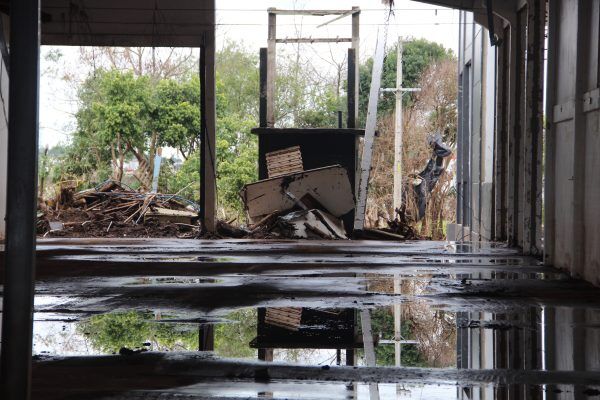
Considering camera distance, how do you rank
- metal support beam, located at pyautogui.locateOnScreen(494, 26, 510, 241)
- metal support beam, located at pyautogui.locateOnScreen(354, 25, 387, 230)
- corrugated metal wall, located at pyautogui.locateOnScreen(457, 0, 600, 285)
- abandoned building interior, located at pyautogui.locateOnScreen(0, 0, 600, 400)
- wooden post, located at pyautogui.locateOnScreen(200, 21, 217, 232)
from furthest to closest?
metal support beam, located at pyautogui.locateOnScreen(354, 25, 387, 230) → wooden post, located at pyautogui.locateOnScreen(200, 21, 217, 232) → metal support beam, located at pyautogui.locateOnScreen(494, 26, 510, 241) → corrugated metal wall, located at pyautogui.locateOnScreen(457, 0, 600, 285) → abandoned building interior, located at pyautogui.locateOnScreen(0, 0, 600, 400)

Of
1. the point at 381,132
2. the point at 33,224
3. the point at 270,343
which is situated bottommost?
the point at 270,343

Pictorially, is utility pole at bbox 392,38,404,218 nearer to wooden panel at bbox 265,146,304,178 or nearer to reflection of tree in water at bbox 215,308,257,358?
wooden panel at bbox 265,146,304,178

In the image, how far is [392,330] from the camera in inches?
279

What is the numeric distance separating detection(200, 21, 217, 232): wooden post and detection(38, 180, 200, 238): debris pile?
1.01m

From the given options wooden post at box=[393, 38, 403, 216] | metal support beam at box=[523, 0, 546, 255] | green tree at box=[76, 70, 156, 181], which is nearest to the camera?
metal support beam at box=[523, 0, 546, 255]

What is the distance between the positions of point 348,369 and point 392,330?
5.74 ft

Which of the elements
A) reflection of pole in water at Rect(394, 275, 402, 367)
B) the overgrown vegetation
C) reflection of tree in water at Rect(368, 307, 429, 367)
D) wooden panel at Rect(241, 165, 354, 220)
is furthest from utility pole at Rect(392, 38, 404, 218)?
reflection of tree in water at Rect(368, 307, 429, 367)

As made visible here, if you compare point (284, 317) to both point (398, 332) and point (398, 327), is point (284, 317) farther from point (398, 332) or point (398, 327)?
point (398, 332)

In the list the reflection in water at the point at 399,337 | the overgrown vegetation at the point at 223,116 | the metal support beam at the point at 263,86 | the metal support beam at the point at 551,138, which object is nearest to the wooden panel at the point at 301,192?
the metal support beam at the point at 263,86

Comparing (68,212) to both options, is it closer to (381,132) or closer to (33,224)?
(381,132)

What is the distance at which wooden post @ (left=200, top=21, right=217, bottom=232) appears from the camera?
73.9 feet

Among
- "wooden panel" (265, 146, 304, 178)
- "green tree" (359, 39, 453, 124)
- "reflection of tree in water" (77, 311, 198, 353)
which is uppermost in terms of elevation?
"green tree" (359, 39, 453, 124)

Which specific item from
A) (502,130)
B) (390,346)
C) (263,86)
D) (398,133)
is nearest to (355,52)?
(263,86)

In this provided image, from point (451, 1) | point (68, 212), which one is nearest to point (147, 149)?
point (68, 212)
